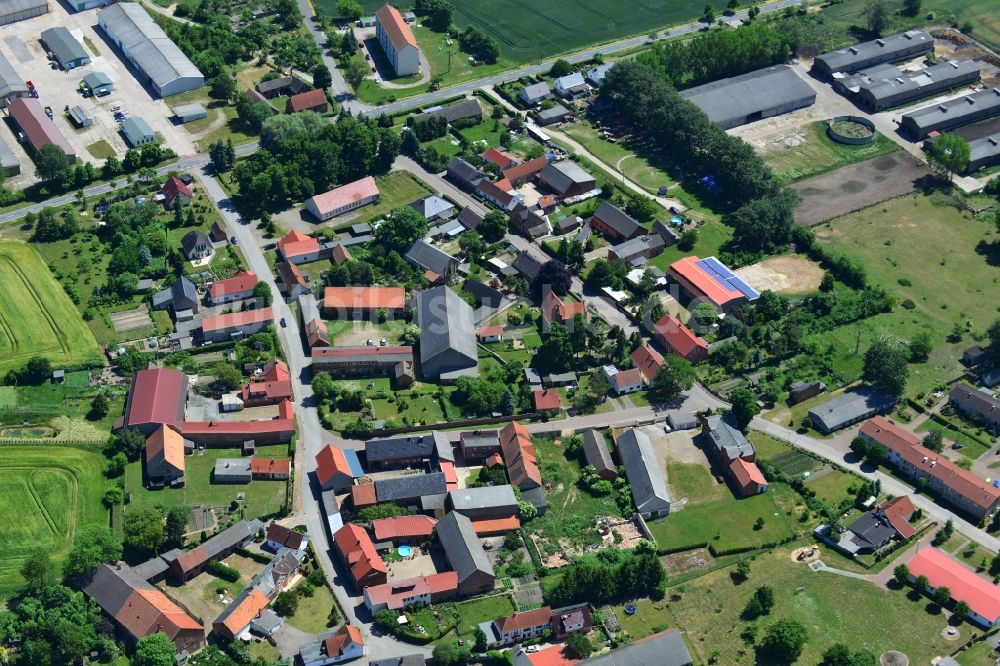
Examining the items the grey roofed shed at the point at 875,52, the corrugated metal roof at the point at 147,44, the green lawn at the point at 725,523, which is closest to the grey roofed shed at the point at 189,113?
the corrugated metal roof at the point at 147,44

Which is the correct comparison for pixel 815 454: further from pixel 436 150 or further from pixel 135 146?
pixel 135 146

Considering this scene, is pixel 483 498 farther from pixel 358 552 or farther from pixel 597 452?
pixel 358 552

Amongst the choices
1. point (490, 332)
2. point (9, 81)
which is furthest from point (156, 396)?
point (9, 81)

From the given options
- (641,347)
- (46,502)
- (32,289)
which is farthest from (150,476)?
(641,347)

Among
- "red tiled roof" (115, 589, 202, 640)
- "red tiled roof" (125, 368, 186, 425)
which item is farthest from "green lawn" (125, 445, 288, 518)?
"red tiled roof" (115, 589, 202, 640)

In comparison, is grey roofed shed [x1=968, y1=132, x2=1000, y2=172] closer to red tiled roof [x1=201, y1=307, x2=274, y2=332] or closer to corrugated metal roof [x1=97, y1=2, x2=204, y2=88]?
red tiled roof [x1=201, y1=307, x2=274, y2=332]

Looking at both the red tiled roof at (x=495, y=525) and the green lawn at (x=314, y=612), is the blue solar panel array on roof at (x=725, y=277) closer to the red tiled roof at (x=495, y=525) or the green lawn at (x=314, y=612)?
the red tiled roof at (x=495, y=525)
